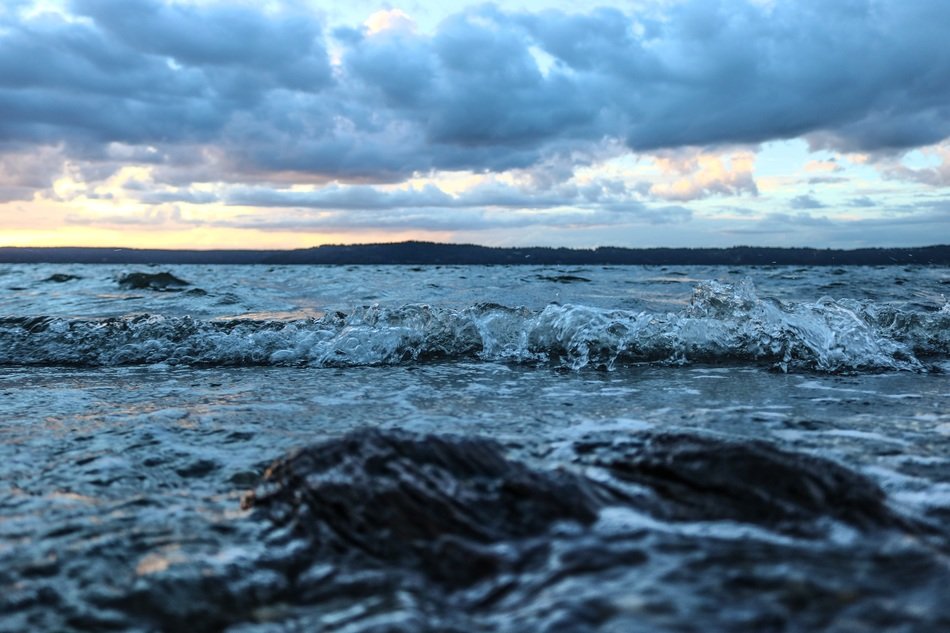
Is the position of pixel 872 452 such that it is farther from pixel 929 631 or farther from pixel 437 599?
pixel 437 599

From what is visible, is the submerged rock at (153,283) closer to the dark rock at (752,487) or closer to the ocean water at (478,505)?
the ocean water at (478,505)

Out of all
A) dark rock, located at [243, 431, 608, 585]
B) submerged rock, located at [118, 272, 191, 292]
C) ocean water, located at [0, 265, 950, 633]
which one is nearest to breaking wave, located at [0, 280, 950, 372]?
ocean water, located at [0, 265, 950, 633]

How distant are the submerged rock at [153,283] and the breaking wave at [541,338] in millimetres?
10054

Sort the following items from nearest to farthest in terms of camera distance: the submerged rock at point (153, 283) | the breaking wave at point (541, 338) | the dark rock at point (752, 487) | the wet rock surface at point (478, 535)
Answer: the wet rock surface at point (478, 535)
the dark rock at point (752, 487)
the breaking wave at point (541, 338)
the submerged rock at point (153, 283)

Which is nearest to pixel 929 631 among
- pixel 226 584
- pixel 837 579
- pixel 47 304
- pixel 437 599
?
pixel 837 579

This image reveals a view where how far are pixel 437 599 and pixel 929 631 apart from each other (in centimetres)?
129

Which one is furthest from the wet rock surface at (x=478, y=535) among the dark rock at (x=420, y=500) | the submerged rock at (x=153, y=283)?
the submerged rock at (x=153, y=283)

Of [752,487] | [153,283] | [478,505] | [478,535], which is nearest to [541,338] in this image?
[752,487]

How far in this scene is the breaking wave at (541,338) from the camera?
7621 mm

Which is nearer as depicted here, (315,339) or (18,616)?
(18,616)

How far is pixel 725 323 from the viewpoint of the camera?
8406mm

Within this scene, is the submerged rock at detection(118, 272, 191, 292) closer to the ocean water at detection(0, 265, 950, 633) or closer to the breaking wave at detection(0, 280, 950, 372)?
the breaking wave at detection(0, 280, 950, 372)

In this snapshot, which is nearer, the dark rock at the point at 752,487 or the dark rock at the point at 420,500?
the dark rock at the point at 420,500

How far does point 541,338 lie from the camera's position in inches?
327
